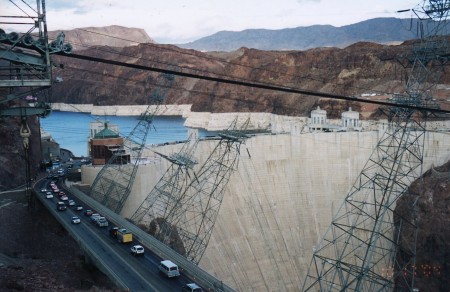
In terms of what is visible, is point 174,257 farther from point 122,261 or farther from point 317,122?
point 317,122

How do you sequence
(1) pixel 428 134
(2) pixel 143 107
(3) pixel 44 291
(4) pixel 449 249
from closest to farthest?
(3) pixel 44 291 < (4) pixel 449 249 < (1) pixel 428 134 < (2) pixel 143 107

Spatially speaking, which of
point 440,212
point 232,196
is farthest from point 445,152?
point 232,196

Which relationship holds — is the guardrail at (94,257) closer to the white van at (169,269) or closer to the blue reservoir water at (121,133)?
the white van at (169,269)

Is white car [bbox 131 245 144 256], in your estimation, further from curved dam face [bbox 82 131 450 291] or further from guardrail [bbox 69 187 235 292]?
curved dam face [bbox 82 131 450 291]

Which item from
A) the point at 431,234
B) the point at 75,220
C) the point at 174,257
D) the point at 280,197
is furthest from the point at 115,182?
the point at 431,234

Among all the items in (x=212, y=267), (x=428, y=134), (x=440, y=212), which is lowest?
(x=212, y=267)

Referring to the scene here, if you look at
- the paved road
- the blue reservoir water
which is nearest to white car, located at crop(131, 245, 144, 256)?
the paved road

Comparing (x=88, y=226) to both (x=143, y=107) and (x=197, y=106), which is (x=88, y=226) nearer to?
(x=197, y=106)
